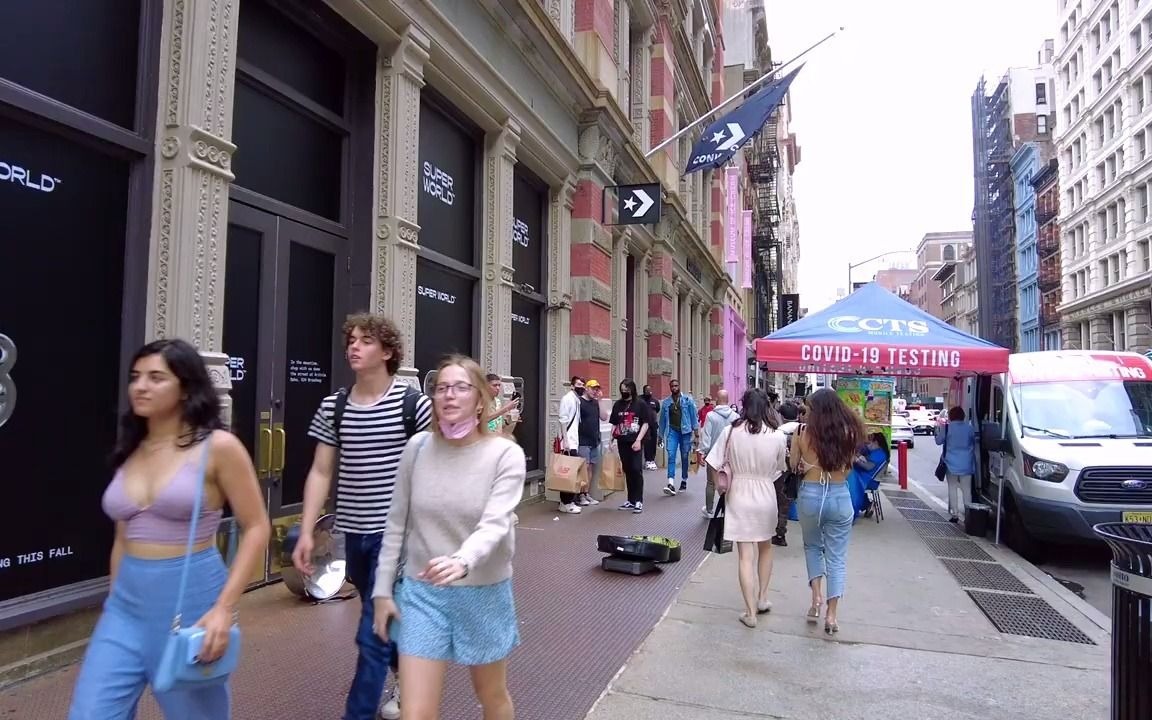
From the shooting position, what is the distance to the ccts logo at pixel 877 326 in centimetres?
1022

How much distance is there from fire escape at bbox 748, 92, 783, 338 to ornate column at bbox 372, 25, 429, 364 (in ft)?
105

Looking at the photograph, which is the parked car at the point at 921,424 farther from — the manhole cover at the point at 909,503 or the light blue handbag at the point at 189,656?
the light blue handbag at the point at 189,656

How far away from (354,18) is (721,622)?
6.01 m

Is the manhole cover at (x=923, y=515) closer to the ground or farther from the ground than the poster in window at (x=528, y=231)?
closer to the ground

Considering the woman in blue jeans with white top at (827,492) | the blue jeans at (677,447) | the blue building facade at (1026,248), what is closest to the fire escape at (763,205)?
the blue jeans at (677,447)

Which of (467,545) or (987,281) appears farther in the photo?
(987,281)

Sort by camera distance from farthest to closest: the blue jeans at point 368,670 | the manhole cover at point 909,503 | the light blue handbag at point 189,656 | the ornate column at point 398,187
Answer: the manhole cover at point 909,503
the ornate column at point 398,187
the blue jeans at point 368,670
the light blue handbag at point 189,656

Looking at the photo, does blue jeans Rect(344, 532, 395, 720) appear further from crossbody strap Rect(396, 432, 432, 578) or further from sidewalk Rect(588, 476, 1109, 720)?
sidewalk Rect(588, 476, 1109, 720)

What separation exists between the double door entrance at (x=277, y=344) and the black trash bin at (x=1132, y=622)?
496cm

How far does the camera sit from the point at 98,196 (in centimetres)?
455

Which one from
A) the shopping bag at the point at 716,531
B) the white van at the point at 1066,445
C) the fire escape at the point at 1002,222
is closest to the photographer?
the shopping bag at the point at 716,531

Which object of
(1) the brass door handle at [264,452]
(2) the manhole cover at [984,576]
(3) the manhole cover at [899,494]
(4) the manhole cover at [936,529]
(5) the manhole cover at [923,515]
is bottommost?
(3) the manhole cover at [899,494]

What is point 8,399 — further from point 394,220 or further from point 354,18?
point 354,18

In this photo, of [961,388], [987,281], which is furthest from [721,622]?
[987,281]
